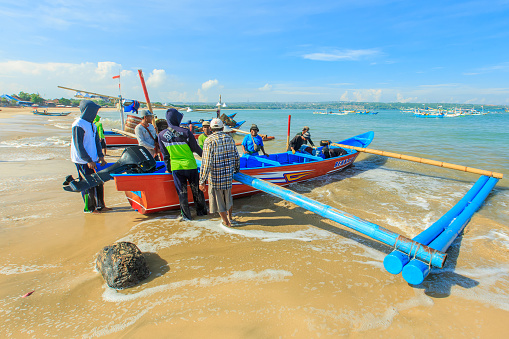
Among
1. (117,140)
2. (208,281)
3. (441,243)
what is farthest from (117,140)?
(441,243)

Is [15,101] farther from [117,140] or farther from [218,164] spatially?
[218,164]

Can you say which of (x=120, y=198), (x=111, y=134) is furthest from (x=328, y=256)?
(x=111, y=134)

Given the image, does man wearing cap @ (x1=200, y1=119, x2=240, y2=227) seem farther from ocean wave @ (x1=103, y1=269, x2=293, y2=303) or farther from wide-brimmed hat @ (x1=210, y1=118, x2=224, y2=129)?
ocean wave @ (x1=103, y1=269, x2=293, y2=303)

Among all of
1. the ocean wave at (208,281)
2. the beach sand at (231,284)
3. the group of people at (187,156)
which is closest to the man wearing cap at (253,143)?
the group of people at (187,156)

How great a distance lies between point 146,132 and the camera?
18.9 feet

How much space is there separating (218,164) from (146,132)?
280 cm

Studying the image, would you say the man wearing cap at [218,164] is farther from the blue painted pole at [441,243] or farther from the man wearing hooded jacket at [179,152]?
the blue painted pole at [441,243]

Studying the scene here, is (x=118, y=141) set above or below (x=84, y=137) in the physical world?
below

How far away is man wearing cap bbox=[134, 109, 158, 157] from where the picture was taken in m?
5.57

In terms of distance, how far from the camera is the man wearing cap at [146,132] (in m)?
5.57

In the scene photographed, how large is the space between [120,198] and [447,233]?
6442mm

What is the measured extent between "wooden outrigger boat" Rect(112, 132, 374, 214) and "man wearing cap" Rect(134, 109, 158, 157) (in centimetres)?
77

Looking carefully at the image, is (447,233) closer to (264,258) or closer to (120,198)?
(264,258)

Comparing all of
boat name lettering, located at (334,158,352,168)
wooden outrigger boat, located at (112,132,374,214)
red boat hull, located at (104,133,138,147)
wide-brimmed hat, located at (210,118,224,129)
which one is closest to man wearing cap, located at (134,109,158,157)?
wooden outrigger boat, located at (112,132,374,214)
